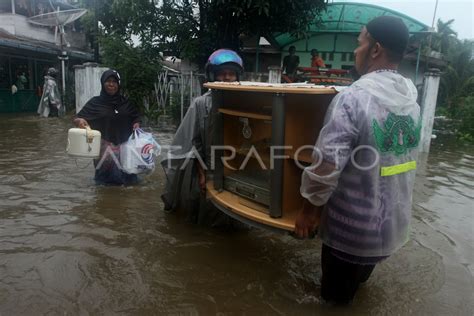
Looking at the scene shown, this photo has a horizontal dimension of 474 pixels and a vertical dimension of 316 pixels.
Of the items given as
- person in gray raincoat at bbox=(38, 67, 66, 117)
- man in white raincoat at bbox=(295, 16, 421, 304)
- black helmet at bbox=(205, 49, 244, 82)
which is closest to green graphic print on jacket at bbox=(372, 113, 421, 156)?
man in white raincoat at bbox=(295, 16, 421, 304)

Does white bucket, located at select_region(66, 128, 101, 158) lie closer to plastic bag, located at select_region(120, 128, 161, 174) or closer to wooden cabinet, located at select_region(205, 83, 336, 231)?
plastic bag, located at select_region(120, 128, 161, 174)

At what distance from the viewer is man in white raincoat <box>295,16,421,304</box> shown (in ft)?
6.56

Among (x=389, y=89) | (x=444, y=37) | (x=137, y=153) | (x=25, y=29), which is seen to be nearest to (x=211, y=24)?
(x=137, y=153)

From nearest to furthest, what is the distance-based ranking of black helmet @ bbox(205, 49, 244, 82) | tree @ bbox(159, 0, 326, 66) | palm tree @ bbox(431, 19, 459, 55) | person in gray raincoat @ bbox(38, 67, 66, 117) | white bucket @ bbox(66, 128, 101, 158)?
1. black helmet @ bbox(205, 49, 244, 82)
2. white bucket @ bbox(66, 128, 101, 158)
3. tree @ bbox(159, 0, 326, 66)
4. person in gray raincoat @ bbox(38, 67, 66, 117)
5. palm tree @ bbox(431, 19, 459, 55)

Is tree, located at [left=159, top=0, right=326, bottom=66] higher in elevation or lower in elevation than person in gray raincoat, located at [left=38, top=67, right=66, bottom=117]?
higher

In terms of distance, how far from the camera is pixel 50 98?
1226 centimetres

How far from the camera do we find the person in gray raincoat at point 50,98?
1217 centimetres

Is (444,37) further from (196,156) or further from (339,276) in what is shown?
(339,276)

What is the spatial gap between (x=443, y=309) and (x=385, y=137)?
4.55 feet

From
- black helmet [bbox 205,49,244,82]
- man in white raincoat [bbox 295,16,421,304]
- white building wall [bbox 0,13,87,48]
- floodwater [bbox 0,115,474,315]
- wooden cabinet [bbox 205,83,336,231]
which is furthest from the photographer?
white building wall [bbox 0,13,87,48]

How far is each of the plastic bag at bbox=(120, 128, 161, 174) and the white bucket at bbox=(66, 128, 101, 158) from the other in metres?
0.57

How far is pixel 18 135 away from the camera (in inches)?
347

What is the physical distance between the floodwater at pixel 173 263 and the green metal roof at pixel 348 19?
27.4 feet

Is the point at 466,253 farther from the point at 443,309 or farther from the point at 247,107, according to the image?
the point at 247,107
